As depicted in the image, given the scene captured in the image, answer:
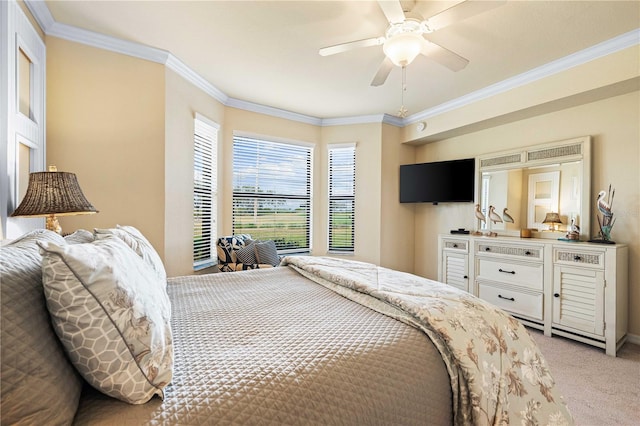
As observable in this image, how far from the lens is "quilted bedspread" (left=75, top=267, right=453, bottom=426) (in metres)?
0.70

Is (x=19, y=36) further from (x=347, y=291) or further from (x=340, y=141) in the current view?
(x=340, y=141)

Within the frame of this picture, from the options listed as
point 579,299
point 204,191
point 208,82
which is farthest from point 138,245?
point 579,299

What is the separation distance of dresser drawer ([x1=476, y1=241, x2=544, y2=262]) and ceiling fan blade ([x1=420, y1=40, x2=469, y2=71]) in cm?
192

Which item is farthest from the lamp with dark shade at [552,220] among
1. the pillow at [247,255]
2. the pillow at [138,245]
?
the pillow at [138,245]

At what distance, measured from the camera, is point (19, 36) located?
1.86m

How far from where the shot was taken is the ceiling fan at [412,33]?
1677 mm

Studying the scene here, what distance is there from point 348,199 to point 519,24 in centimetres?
284

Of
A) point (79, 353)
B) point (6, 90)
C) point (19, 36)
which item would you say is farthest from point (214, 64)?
point (79, 353)

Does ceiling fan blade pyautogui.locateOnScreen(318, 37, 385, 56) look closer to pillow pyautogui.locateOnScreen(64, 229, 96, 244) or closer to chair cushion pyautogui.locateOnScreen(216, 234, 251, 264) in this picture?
pillow pyautogui.locateOnScreen(64, 229, 96, 244)

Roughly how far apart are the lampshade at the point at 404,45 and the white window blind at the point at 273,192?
2.50 m

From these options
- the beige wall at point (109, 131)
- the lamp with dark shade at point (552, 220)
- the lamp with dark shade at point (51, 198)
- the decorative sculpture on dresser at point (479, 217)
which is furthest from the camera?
the decorative sculpture on dresser at point (479, 217)

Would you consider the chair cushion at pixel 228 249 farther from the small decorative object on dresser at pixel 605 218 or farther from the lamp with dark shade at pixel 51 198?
the small decorative object on dresser at pixel 605 218

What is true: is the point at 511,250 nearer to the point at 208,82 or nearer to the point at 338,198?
the point at 338,198

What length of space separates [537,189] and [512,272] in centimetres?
98
